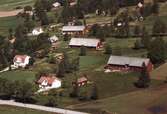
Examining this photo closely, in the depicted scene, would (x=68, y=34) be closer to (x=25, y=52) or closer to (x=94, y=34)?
(x=94, y=34)

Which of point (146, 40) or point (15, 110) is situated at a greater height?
point (146, 40)

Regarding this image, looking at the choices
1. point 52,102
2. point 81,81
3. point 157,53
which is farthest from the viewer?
point 157,53

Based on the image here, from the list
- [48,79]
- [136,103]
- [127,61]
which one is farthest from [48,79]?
[136,103]

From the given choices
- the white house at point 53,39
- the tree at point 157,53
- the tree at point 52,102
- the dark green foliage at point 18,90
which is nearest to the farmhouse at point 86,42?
the white house at point 53,39

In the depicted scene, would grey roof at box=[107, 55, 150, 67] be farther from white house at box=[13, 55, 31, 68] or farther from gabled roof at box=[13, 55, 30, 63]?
gabled roof at box=[13, 55, 30, 63]

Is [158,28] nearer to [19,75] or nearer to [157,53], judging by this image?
[157,53]

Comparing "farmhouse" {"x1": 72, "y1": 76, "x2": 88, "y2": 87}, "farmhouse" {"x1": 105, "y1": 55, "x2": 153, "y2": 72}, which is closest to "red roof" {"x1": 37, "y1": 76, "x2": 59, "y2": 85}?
"farmhouse" {"x1": 72, "y1": 76, "x2": 88, "y2": 87}

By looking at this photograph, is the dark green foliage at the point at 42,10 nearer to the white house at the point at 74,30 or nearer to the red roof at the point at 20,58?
the white house at the point at 74,30

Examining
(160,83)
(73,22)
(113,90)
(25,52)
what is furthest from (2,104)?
(73,22)
